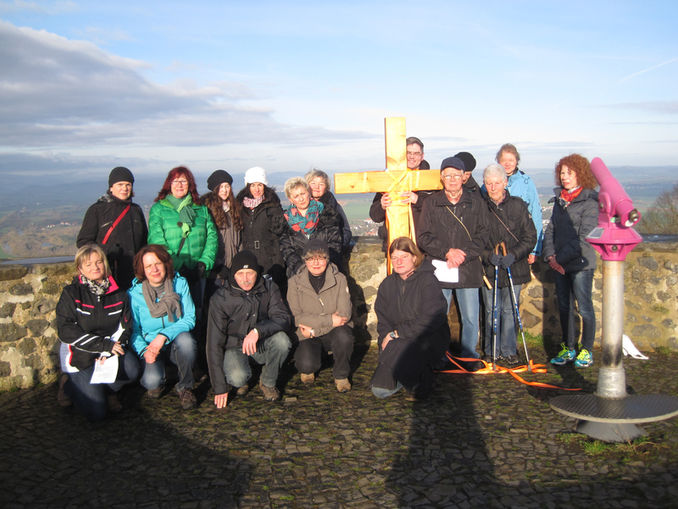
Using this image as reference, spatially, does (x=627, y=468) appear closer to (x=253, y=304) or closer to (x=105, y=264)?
(x=253, y=304)

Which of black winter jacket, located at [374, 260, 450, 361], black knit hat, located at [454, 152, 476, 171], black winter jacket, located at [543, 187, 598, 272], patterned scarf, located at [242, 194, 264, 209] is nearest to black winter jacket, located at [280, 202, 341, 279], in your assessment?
patterned scarf, located at [242, 194, 264, 209]

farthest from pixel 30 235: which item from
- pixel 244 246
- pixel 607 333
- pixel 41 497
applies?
pixel 607 333

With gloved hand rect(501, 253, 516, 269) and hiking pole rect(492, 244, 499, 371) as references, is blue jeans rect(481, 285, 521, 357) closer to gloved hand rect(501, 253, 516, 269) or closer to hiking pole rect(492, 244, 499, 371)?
hiking pole rect(492, 244, 499, 371)

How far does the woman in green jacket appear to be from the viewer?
564cm

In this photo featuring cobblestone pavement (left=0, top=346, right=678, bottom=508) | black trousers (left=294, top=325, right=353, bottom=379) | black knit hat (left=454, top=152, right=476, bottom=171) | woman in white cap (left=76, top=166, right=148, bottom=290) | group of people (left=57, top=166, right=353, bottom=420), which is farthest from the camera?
black knit hat (left=454, top=152, right=476, bottom=171)

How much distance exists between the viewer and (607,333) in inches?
160

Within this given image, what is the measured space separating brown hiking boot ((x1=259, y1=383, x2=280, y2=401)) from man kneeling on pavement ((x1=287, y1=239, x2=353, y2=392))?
41 centimetres

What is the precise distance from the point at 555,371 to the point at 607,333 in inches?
66.7

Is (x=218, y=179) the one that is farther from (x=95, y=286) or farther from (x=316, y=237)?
(x=95, y=286)

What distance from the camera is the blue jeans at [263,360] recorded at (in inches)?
204

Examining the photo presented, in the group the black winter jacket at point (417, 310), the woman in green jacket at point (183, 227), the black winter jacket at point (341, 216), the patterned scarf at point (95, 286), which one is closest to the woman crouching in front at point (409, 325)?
the black winter jacket at point (417, 310)

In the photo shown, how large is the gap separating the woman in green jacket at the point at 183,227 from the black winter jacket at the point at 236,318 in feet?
1.87

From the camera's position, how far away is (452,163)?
18.2 feet

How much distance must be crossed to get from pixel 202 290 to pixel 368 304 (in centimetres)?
203
